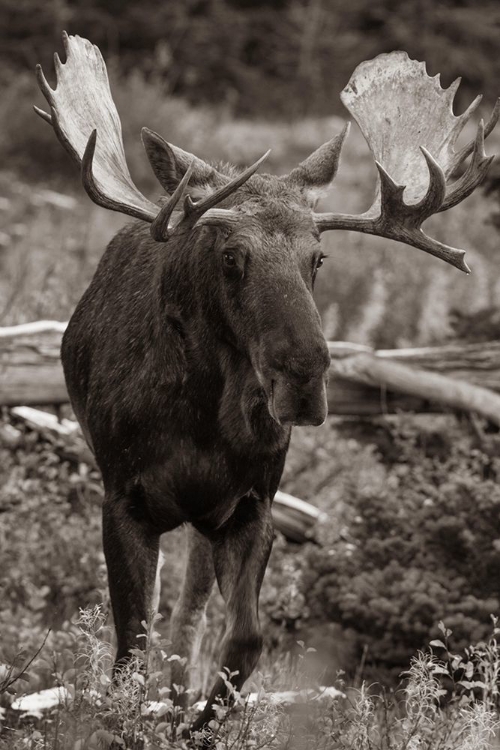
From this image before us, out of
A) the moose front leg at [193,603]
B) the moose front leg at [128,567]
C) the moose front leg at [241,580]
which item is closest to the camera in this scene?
the moose front leg at [241,580]

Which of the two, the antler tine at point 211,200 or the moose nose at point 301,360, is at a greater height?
the antler tine at point 211,200

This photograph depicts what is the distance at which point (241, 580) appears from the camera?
4.30m

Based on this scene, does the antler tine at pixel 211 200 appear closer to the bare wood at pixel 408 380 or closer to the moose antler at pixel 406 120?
the moose antler at pixel 406 120

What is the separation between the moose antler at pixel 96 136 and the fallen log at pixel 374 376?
2.66 metres

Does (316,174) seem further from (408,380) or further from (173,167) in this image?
(408,380)

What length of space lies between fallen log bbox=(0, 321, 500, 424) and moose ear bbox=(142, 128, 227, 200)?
9.29 ft

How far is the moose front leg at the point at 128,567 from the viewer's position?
429 cm

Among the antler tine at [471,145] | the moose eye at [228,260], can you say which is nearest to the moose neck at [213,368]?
the moose eye at [228,260]

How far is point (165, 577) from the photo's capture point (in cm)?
643

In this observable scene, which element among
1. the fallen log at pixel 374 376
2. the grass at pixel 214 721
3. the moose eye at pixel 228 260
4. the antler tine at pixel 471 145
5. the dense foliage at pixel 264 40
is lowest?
the grass at pixel 214 721

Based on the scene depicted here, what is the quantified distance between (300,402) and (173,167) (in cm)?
106

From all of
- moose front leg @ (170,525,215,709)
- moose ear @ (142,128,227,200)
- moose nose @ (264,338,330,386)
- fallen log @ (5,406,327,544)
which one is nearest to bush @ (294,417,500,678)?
fallen log @ (5,406,327,544)

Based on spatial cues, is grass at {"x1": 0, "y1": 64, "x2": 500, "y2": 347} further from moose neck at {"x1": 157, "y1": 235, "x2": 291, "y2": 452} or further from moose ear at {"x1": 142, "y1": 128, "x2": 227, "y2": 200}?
moose neck at {"x1": 157, "y1": 235, "x2": 291, "y2": 452}

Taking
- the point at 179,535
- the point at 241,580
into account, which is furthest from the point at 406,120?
the point at 179,535
